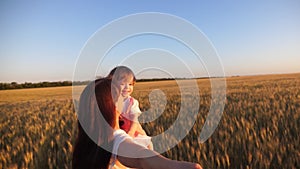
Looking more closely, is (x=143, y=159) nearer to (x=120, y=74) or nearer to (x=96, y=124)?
(x=96, y=124)

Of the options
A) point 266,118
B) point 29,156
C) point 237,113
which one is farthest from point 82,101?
point 237,113

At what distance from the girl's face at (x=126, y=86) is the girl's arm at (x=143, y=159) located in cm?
44

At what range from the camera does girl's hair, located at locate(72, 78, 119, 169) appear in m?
1.74

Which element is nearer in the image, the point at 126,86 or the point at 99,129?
the point at 99,129

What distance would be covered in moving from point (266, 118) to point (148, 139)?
2.93 metres

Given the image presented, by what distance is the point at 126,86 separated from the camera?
1.92 metres

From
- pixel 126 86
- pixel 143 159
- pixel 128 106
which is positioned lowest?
pixel 143 159

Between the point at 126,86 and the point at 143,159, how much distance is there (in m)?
0.70

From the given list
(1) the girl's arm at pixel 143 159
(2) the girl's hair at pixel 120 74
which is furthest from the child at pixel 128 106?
(1) the girl's arm at pixel 143 159

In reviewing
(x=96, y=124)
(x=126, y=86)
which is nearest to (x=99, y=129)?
(x=96, y=124)

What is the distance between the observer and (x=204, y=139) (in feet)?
11.2

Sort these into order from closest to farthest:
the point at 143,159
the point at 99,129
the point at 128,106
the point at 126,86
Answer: the point at 143,159 < the point at 99,129 < the point at 126,86 < the point at 128,106

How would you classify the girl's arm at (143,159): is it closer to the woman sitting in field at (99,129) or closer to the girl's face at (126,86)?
the woman sitting in field at (99,129)

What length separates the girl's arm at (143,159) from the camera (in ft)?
3.51
